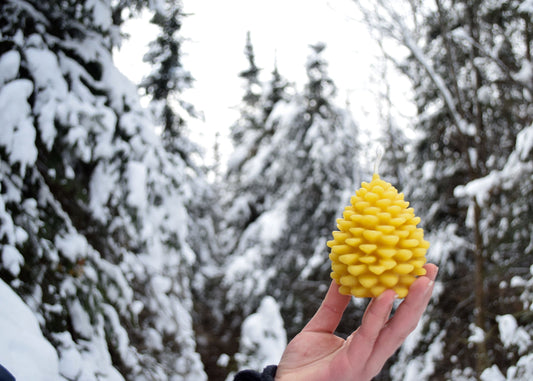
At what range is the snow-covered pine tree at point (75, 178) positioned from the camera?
6.10 ft

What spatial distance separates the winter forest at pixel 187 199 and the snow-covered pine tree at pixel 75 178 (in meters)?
0.01

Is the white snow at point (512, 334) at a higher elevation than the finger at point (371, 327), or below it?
below

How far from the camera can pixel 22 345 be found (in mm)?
1401

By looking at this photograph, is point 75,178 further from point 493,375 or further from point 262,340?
point 262,340

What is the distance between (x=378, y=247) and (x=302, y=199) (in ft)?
24.1

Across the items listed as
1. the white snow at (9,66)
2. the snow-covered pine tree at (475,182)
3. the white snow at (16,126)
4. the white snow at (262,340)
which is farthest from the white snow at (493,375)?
the white snow at (9,66)

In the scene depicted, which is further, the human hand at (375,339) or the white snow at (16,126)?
the white snow at (16,126)

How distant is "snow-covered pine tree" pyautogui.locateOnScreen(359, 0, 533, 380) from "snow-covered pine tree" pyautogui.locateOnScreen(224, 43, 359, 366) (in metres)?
1.93

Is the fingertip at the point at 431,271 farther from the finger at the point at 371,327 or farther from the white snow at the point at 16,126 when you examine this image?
the white snow at the point at 16,126

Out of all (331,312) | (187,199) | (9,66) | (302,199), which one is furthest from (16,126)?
(302,199)

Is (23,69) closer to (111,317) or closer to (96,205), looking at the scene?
Result: (96,205)

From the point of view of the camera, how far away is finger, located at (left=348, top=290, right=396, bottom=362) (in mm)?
1002

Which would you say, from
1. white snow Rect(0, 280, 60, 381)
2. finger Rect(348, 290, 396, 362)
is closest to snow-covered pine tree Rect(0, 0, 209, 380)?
white snow Rect(0, 280, 60, 381)

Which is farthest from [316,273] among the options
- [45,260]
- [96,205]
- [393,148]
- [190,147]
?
[45,260]
